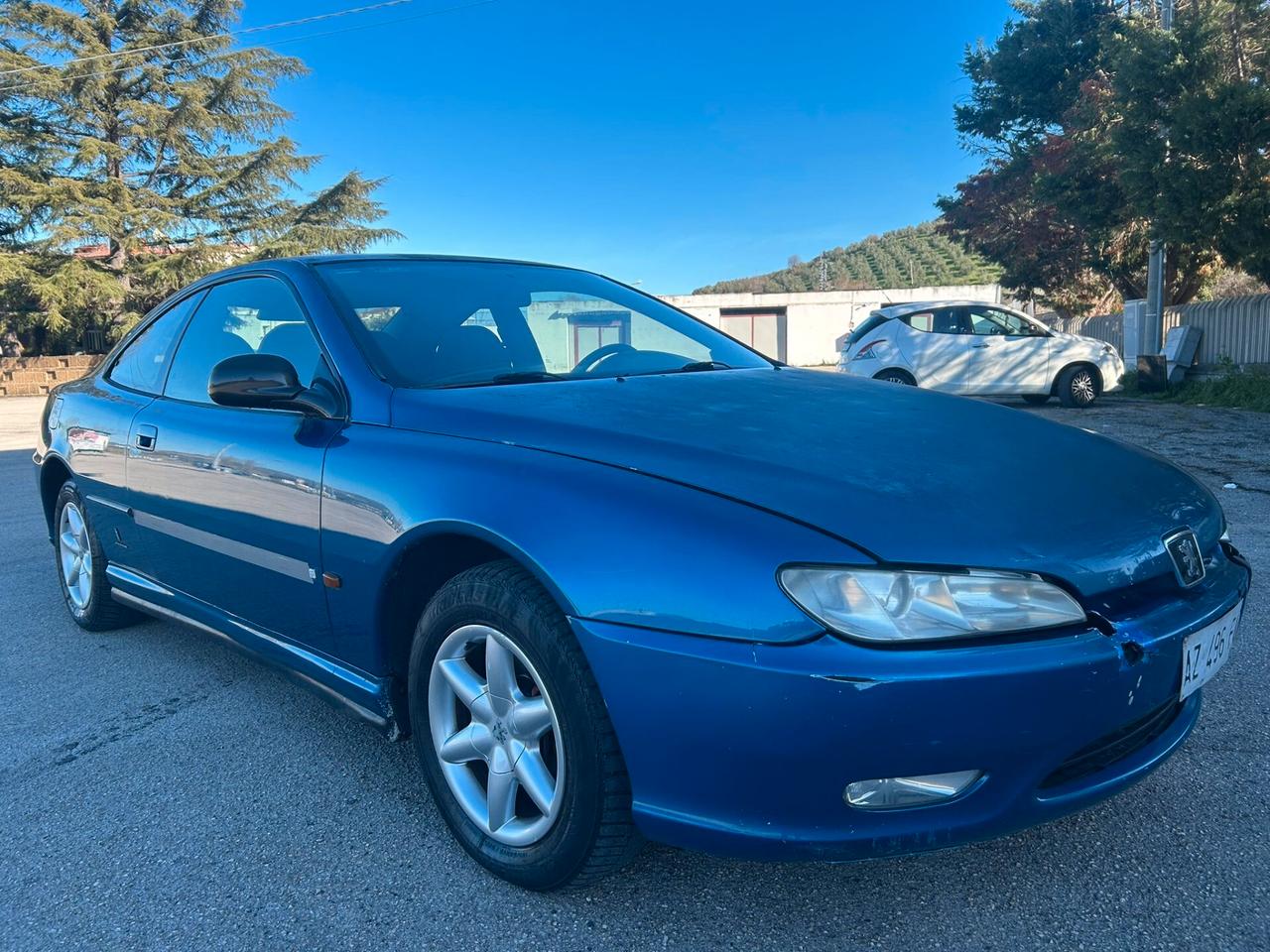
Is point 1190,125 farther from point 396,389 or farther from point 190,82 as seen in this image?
point 190,82

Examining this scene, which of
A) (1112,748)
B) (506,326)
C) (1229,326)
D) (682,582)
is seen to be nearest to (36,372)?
(506,326)

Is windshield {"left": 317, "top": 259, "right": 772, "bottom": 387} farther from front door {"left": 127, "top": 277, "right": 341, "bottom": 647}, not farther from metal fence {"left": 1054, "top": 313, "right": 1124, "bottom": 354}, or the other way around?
metal fence {"left": 1054, "top": 313, "right": 1124, "bottom": 354}

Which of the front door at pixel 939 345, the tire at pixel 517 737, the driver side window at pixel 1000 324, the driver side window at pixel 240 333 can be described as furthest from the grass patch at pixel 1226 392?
the tire at pixel 517 737

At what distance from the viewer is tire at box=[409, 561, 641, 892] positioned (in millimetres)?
1719

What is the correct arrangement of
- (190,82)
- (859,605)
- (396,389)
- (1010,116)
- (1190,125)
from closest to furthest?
(859,605)
(396,389)
(1190,125)
(1010,116)
(190,82)

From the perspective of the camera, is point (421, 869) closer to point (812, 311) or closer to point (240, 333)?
point (240, 333)

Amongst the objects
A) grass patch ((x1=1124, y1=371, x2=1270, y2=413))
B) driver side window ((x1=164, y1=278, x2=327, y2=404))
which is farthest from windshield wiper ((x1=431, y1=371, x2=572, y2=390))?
grass patch ((x1=1124, y1=371, x2=1270, y2=413))

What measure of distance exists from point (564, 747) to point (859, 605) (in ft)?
2.14

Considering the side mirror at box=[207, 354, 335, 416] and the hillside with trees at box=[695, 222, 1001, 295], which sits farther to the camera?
the hillside with trees at box=[695, 222, 1001, 295]

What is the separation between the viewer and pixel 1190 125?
11.7 meters

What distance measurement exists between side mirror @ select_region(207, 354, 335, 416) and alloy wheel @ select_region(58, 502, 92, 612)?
181 cm

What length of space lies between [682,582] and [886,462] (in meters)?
0.59

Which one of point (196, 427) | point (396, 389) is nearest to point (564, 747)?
point (396, 389)

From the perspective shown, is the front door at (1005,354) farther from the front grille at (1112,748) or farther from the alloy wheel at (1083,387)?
the front grille at (1112,748)
